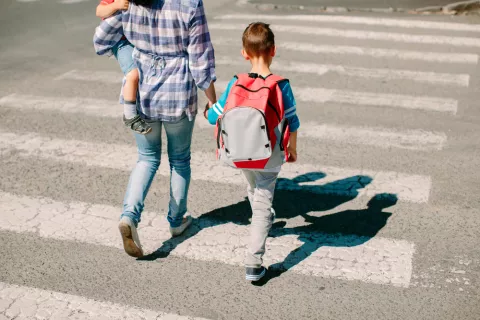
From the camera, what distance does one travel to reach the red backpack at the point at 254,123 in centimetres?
420

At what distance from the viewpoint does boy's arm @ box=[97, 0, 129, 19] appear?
4570 mm

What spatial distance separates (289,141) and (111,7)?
137cm

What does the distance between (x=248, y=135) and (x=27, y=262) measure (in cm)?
181

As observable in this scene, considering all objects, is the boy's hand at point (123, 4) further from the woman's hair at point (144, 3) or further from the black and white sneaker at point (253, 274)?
the black and white sneaker at point (253, 274)

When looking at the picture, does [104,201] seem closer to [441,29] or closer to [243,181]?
[243,181]

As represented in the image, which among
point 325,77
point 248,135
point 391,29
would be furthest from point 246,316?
point 391,29

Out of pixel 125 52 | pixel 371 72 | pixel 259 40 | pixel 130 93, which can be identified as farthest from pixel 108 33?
pixel 371 72

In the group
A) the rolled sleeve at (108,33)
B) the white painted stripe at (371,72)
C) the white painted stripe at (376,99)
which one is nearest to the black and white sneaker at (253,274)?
the rolled sleeve at (108,33)

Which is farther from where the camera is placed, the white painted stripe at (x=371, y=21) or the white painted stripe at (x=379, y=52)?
the white painted stripe at (x=371, y=21)

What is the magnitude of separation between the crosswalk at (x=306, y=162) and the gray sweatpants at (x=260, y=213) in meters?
0.32

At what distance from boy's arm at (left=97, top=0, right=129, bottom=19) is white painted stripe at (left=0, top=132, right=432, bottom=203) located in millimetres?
2006

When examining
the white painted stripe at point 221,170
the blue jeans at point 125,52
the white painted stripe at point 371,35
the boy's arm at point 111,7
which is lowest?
the white painted stripe at point 221,170

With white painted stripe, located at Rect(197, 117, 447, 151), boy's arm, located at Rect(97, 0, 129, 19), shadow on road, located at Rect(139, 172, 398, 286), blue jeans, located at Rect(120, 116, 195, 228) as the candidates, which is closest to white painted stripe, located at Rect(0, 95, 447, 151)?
white painted stripe, located at Rect(197, 117, 447, 151)

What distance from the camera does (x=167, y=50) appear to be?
4.62 metres
